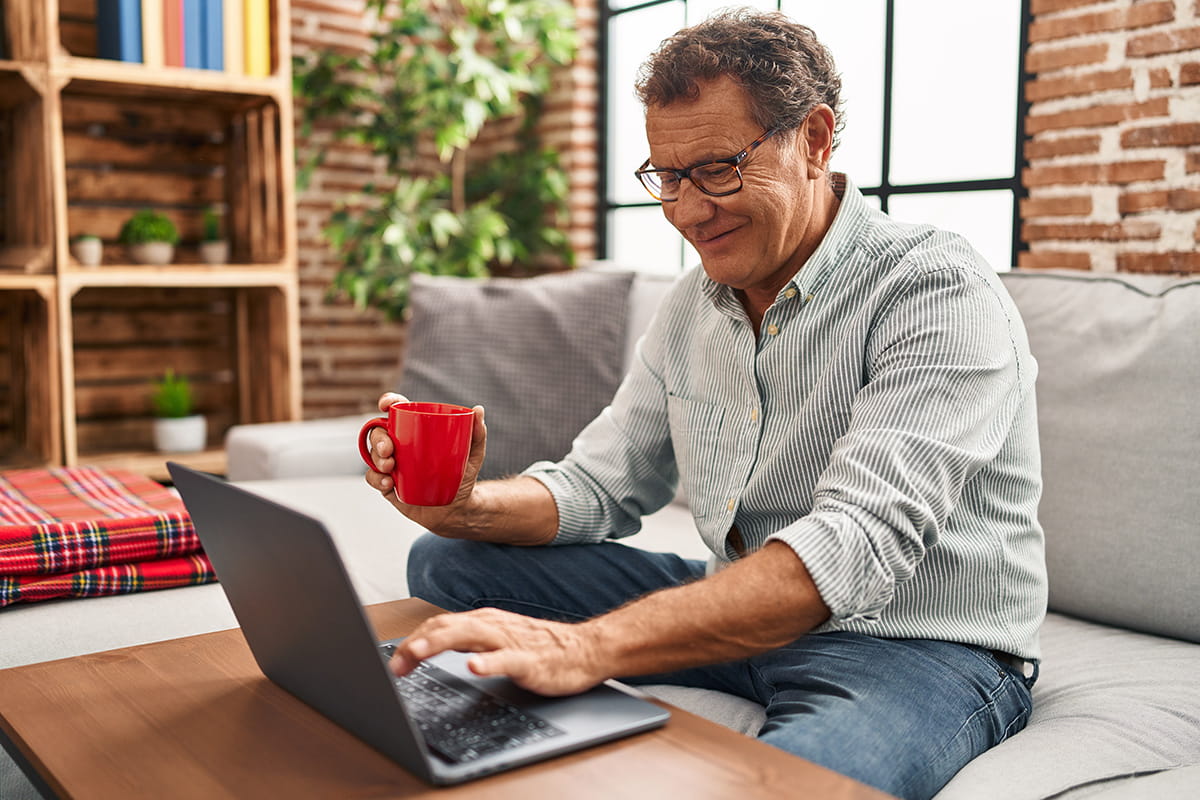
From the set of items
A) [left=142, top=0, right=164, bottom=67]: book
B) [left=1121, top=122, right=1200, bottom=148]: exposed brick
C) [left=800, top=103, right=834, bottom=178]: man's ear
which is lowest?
[left=800, top=103, right=834, bottom=178]: man's ear

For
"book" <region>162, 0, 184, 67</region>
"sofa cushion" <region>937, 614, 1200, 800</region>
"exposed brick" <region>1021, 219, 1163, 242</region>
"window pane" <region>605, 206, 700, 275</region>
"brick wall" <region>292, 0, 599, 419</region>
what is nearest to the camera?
"sofa cushion" <region>937, 614, 1200, 800</region>

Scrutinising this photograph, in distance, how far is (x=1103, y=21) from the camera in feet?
6.59

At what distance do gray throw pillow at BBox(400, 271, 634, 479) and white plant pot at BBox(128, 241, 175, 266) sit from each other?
0.87m

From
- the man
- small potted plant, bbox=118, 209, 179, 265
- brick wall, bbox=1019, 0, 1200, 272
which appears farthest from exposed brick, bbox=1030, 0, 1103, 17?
small potted plant, bbox=118, 209, 179, 265

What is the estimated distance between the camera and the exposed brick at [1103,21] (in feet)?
6.27

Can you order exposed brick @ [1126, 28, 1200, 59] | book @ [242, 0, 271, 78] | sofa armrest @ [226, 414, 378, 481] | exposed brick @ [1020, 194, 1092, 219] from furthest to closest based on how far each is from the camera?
book @ [242, 0, 271, 78], sofa armrest @ [226, 414, 378, 481], exposed brick @ [1020, 194, 1092, 219], exposed brick @ [1126, 28, 1200, 59]

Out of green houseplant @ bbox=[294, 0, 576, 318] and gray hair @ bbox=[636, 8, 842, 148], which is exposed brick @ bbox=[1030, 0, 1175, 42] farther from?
green houseplant @ bbox=[294, 0, 576, 318]

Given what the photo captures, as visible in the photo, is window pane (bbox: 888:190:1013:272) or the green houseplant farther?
the green houseplant

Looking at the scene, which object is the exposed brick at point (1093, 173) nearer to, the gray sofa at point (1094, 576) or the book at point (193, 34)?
the gray sofa at point (1094, 576)

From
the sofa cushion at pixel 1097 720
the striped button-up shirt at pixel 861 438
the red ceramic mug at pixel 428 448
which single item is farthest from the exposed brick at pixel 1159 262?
the red ceramic mug at pixel 428 448

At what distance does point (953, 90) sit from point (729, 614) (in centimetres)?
185

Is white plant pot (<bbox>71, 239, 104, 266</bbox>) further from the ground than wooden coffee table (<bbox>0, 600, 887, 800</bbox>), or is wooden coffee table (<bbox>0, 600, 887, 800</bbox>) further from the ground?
white plant pot (<bbox>71, 239, 104, 266</bbox>)

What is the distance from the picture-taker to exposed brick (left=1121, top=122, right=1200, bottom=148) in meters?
1.87

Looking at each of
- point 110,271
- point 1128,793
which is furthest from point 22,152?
point 1128,793
